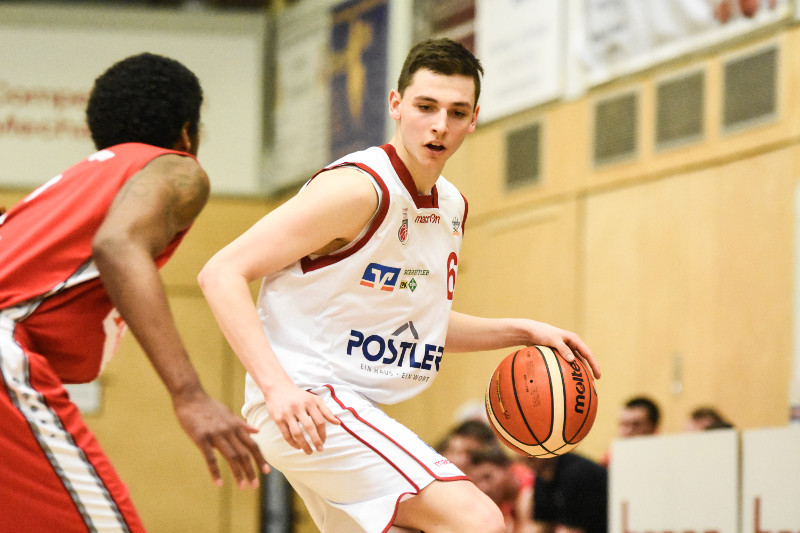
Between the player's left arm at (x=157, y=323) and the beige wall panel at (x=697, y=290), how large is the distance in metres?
5.58

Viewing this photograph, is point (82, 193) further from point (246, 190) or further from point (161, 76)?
point (246, 190)

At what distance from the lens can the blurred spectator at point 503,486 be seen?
6.64 m

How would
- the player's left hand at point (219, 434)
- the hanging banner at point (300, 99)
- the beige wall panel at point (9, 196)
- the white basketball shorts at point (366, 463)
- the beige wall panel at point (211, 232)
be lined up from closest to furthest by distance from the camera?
1. the player's left hand at point (219, 434)
2. the white basketball shorts at point (366, 463)
3. the hanging banner at point (300, 99)
4. the beige wall panel at point (9, 196)
5. the beige wall panel at point (211, 232)

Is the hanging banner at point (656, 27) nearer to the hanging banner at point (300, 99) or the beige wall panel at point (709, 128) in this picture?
the beige wall panel at point (709, 128)

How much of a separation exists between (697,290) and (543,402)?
4886 mm

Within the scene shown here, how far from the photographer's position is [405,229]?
3295 millimetres

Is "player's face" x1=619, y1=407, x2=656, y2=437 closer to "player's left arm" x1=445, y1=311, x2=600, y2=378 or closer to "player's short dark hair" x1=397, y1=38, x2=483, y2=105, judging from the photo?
"player's left arm" x1=445, y1=311, x2=600, y2=378

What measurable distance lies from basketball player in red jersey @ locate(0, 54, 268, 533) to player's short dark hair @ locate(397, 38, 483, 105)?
0.86 meters

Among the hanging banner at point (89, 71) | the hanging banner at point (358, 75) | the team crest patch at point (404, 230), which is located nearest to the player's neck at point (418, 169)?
the team crest patch at point (404, 230)

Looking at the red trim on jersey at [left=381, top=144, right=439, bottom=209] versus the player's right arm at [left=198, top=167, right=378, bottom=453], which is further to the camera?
the red trim on jersey at [left=381, top=144, right=439, bottom=209]

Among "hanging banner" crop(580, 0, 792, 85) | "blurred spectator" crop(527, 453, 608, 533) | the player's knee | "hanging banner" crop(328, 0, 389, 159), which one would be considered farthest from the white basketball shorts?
"hanging banner" crop(328, 0, 389, 159)

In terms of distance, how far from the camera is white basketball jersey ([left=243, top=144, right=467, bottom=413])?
10.5 feet

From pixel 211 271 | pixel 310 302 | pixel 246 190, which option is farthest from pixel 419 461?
pixel 246 190

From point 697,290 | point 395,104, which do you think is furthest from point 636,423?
point 395,104
